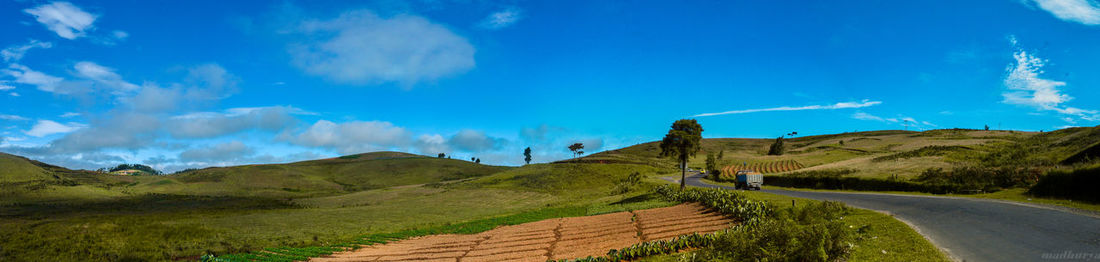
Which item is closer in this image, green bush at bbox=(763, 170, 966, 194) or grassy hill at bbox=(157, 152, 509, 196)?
green bush at bbox=(763, 170, 966, 194)

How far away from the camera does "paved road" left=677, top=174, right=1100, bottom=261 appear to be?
43.3 ft

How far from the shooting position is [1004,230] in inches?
649

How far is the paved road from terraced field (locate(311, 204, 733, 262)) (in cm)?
907

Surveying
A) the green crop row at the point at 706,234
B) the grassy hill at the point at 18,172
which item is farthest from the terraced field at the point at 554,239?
the grassy hill at the point at 18,172

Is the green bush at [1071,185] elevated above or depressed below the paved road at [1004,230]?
above

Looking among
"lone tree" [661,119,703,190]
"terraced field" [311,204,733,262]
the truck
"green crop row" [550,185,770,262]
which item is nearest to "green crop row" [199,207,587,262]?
"terraced field" [311,204,733,262]

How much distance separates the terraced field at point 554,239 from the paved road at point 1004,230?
907 cm

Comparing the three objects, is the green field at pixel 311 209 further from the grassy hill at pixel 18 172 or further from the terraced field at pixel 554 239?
the terraced field at pixel 554 239

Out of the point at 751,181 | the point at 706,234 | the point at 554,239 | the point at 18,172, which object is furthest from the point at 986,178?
the point at 18,172

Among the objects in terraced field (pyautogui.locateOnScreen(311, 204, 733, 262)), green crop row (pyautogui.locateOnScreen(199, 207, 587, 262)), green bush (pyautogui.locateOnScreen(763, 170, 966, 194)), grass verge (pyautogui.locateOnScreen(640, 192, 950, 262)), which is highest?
green bush (pyautogui.locateOnScreen(763, 170, 966, 194))

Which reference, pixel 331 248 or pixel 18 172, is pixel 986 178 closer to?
pixel 331 248

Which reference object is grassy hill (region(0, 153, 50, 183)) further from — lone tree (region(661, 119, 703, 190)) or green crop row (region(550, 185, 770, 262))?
green crop row (region(550, 185, 770, 262))

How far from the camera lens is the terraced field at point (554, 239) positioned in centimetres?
2361

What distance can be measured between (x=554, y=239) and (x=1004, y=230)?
20475 mm
